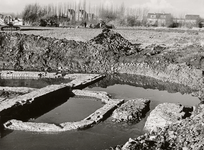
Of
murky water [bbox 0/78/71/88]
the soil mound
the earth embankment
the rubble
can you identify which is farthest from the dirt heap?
the soil mound

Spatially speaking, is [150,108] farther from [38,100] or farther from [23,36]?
[23,36]

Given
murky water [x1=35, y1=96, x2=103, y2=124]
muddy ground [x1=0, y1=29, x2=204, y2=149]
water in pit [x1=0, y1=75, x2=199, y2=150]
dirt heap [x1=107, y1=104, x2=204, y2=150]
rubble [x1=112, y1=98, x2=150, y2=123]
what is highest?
muddy ground [x1=0, y1=29, x2=204, y2=149]

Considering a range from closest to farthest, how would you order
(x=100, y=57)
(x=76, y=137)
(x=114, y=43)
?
(x=76, y=137) < (x=100, y=57) < (x=114, y=43)

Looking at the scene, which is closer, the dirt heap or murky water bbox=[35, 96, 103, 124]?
the dirt heap

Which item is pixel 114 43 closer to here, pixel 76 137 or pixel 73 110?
pixel 73 110

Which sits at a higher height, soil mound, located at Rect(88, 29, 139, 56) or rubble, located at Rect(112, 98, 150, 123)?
soil mound, located at Rect(88, 29, 139, 56)

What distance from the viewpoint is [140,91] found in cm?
2150

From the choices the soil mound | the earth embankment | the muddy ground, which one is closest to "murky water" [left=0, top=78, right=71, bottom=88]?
the muddy ground

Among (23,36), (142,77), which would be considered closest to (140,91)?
(142,77)

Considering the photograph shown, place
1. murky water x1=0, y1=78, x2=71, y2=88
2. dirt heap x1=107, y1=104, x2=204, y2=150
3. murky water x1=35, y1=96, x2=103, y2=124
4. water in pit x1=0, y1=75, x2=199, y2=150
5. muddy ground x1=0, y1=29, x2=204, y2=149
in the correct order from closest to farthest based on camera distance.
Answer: dirt heap x1=107, y1=104, x2=204, y2=150, water in pit x1=0, y1=75, x2=199, y2=150, murky water x1=35, y1=96, x2=103, y2=124, murky water x1=0, y1=78, x2=71, y2=88, muddy ground x1=0, y1=29, x2=204, y2=149

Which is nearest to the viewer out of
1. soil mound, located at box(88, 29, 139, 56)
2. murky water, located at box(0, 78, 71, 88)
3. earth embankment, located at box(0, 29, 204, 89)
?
murky water, located at box(0, 78, 71, 88)

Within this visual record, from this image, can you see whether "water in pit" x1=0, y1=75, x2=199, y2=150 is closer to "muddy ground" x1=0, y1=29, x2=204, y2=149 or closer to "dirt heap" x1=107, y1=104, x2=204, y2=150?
"dirt heap" x1=107, y1=104, x2=204, y2=150

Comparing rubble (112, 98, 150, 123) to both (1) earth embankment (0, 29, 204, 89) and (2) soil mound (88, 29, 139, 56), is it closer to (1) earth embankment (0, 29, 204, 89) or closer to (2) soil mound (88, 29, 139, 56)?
(1) earth embankment (0, 29, 204, 89)

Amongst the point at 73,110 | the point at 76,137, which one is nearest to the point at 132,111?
the point at 73,110
